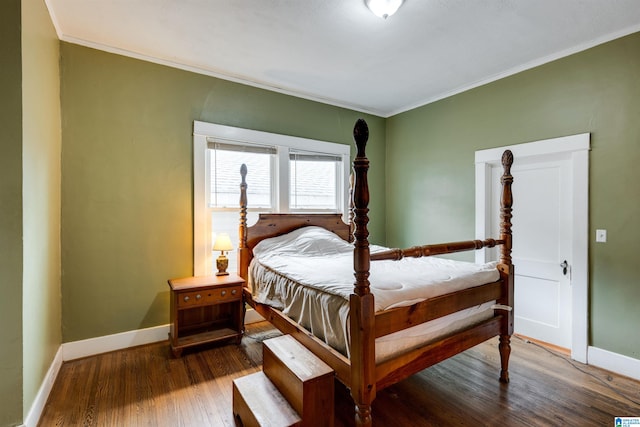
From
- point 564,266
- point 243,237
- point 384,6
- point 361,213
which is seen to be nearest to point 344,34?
point 384,6

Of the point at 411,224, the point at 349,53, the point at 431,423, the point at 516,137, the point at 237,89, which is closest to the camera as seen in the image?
the point at 431,423

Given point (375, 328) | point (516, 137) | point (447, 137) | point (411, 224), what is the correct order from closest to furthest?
1. point (375, 328)
2. point (516, 137)
3. point (447, 137)
4. point (411, 224)

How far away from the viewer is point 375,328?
1502 millimetres

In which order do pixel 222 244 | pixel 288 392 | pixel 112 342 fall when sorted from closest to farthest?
pixel 288 392 < pixel 112 342 < pixel 222 244

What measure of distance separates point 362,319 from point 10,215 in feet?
6.51

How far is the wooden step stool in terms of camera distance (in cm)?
150

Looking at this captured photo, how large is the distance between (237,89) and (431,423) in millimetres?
3470

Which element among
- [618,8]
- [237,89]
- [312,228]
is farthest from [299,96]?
[618,8]

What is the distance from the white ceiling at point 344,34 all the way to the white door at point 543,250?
1.12 meters

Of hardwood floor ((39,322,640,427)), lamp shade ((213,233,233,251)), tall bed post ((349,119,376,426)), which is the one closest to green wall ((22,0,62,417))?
hardwood floor ((39,322,640,427))

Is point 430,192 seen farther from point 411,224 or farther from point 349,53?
point 349,53

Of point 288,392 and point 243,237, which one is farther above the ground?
point 243,237

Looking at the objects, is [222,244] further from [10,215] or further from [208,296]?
[10,215]

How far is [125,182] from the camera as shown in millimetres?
2779
